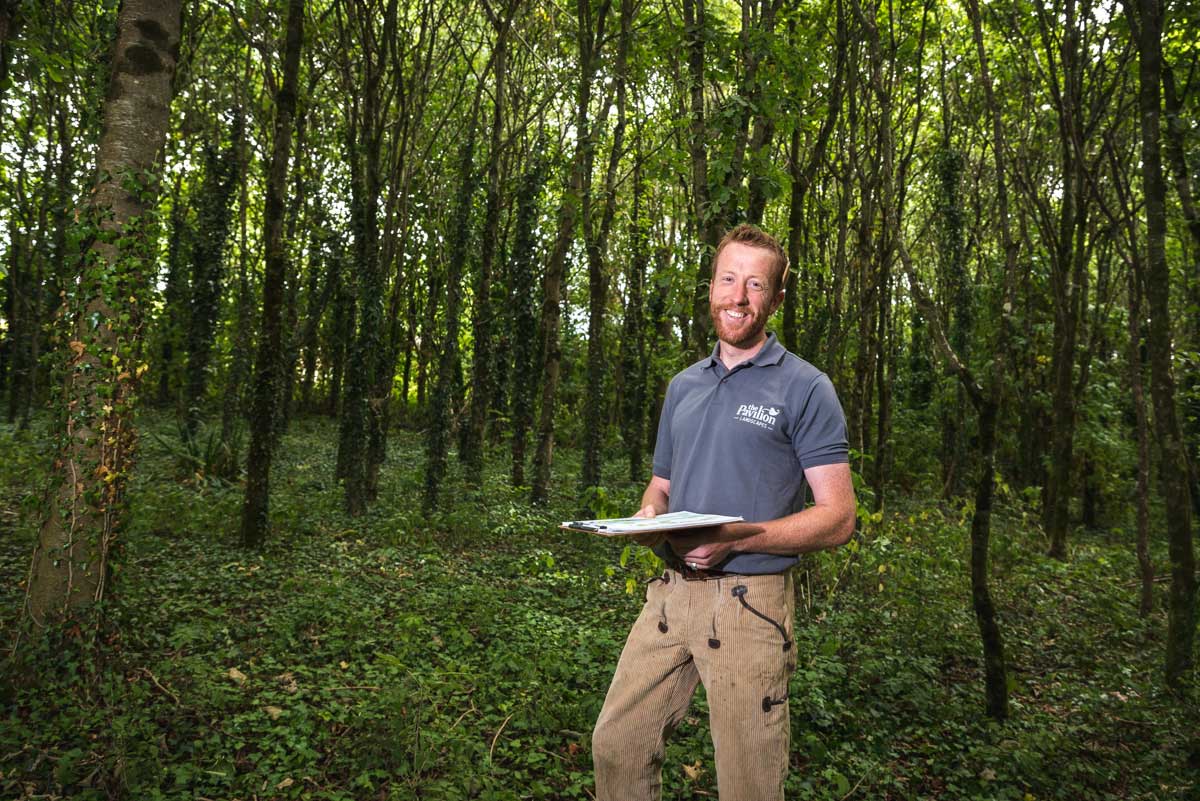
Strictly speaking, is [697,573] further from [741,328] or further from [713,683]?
[741,328]

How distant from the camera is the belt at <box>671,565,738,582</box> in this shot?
7.72 feet

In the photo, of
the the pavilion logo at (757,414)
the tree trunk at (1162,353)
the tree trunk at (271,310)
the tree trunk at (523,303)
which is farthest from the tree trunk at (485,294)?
the the pavilion logo at (757,414)

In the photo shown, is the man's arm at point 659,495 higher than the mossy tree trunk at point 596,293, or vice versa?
the mossy tree trunk at point 596,293

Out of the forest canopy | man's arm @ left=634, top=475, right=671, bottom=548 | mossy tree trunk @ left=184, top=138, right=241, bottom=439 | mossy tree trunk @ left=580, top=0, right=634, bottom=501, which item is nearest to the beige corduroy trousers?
man's arm @ left=634, top=475, right=671, bottom=548

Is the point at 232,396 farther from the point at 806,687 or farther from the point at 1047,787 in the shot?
the point at 1047,787

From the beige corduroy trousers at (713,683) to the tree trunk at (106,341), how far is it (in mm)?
3889

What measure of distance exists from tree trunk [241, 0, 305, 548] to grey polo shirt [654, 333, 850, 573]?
6599 mm

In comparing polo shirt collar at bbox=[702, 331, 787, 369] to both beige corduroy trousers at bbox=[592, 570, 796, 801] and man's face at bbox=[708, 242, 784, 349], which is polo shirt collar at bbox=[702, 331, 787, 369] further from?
beige corduroy trousers at bbox=[592, 570, 796, 801]

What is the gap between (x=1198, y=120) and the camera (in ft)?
26.0

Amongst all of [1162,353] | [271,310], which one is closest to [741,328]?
[1162,353]

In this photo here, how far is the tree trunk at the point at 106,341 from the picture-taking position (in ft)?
15.0

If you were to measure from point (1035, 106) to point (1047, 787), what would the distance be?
1375 cm

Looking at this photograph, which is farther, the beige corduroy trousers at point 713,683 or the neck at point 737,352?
the neck at point 737,352

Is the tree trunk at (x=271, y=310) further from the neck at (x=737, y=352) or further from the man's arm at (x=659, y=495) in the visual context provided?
the neck at (x=737, y=352)
